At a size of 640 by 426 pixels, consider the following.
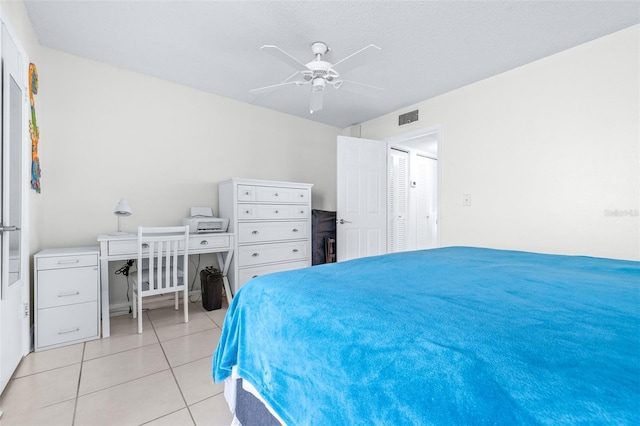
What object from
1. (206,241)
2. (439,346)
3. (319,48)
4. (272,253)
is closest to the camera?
(439,346)

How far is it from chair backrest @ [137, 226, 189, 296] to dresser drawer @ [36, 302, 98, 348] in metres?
0.39

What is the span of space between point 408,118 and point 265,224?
2323mm

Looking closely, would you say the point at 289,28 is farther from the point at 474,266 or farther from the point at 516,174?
the point at 516,174

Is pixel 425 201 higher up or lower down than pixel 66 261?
higher up

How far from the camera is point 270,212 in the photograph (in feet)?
11.4

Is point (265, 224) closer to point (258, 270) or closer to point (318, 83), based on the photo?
point (258, 270)

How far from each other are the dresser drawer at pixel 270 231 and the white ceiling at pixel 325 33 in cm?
159

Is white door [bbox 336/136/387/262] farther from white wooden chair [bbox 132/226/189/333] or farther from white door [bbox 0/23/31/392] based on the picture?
white door [bbox 0/23/31/392]

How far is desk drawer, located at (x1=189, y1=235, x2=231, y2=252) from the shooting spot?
2.92 metres

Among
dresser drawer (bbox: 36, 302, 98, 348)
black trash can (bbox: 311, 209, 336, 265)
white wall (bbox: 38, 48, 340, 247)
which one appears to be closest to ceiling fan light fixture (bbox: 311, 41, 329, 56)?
white wall (bbox: 38, 48, 340, 247)

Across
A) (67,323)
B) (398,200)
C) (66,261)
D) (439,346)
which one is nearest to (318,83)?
(439,346)

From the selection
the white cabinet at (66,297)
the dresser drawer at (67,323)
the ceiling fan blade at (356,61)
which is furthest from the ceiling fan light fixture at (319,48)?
the dresser drawer at (67,323)

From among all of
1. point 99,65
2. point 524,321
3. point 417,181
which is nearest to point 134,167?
point 99,65

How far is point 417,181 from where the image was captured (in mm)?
5344
